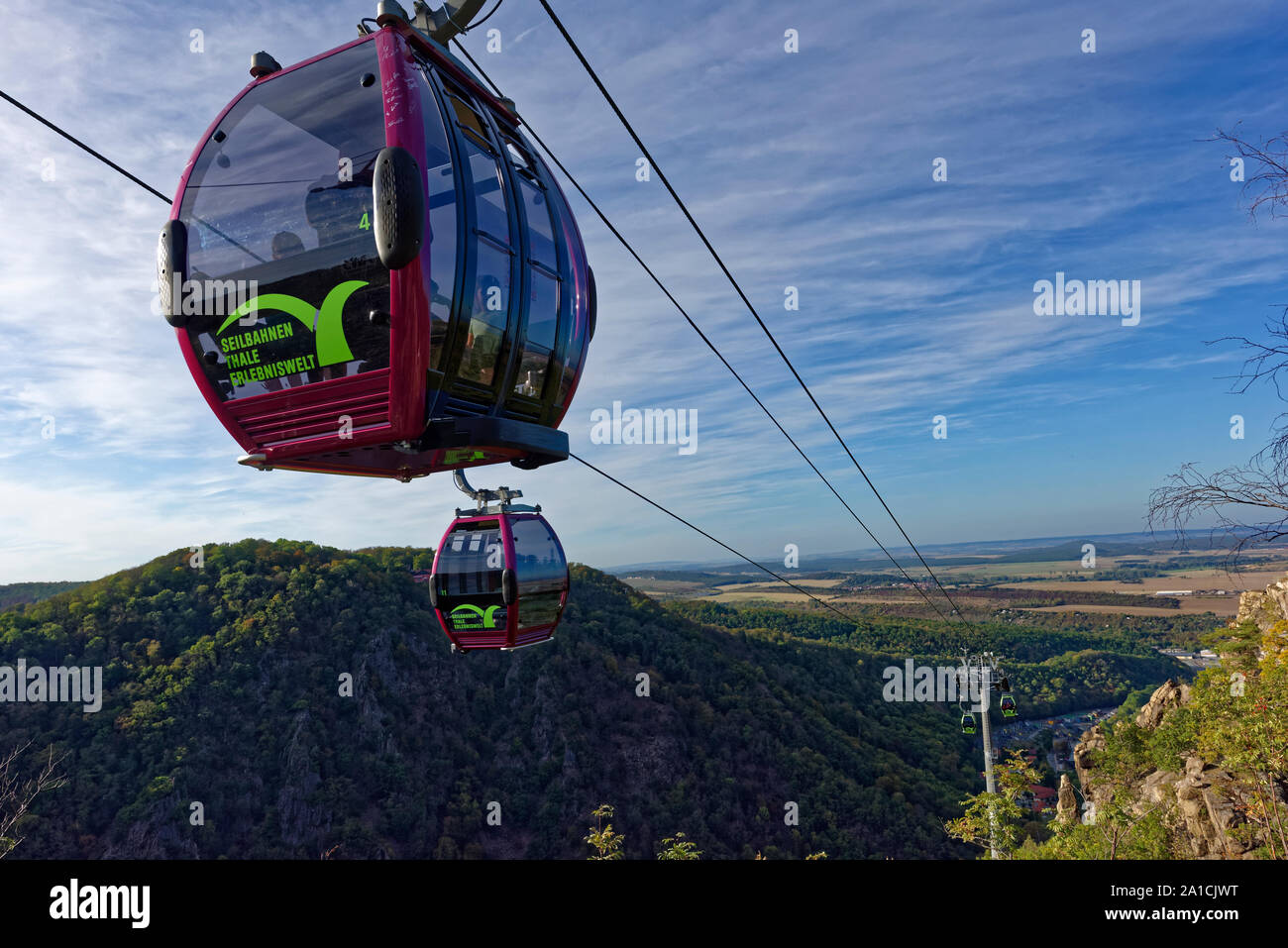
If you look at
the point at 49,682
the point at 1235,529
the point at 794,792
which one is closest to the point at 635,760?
the point at 794,792

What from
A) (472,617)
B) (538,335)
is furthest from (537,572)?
(538,335)

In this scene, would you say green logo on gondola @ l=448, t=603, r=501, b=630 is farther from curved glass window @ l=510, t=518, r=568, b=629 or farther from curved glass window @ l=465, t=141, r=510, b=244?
curved glass window @ l=465, t=141, r=510, b=244

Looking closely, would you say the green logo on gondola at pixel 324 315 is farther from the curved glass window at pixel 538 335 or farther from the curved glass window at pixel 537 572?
the curved glass window at pixel 537 572

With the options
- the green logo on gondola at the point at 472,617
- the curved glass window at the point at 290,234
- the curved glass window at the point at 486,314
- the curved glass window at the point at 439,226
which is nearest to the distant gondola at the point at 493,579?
the green logo on gondola at the point at 472,617

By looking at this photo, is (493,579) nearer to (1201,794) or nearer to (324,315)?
(324,315)

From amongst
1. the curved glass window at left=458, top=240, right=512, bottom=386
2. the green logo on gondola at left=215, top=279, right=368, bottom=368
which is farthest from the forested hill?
the green logo on gondola at left=215, top=279, right=368, bottom=368
